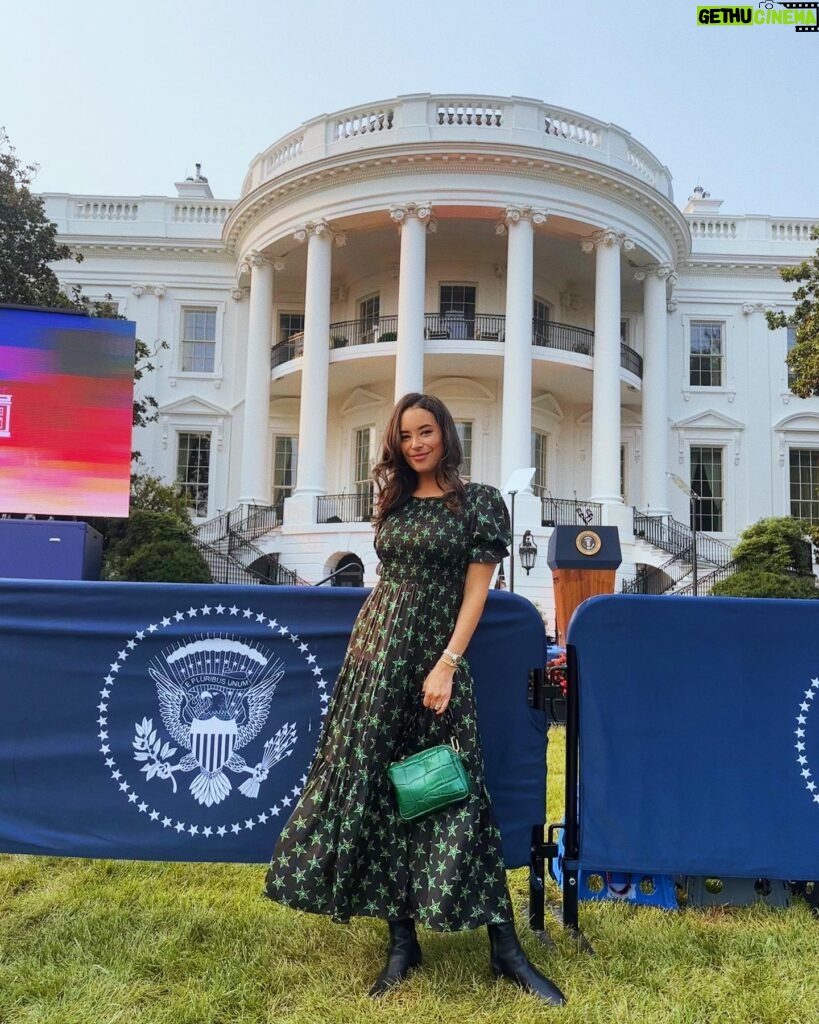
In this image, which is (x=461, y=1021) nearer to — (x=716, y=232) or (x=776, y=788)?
(x=776, y=788)

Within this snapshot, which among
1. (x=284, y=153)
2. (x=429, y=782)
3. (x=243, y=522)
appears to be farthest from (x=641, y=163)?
(x=429, y=782)

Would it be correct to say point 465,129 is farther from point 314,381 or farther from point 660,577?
point 660,577

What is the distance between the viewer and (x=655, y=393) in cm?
2269

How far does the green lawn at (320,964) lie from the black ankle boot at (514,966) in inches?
1.9

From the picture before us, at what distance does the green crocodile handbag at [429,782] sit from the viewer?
2.51m

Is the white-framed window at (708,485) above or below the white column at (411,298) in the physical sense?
below

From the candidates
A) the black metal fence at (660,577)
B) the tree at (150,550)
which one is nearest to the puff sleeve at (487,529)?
the tree at (150,550)

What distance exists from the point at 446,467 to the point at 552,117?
21294 millimetres

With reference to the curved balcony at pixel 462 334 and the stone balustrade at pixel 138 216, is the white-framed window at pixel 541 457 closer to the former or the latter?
the curved balcony at pixel 462 334

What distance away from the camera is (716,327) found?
2614 cm

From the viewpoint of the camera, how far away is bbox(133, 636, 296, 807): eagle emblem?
325 centimetres

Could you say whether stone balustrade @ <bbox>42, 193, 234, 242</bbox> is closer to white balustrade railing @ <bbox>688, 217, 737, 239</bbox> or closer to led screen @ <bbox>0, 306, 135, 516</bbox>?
white balustrade railing @ <bbox>688, 217, 737, 239</bbox>

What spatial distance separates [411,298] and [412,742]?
18.2 metres

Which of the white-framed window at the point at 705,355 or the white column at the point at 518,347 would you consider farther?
the white-framed window at the point at 705,355
